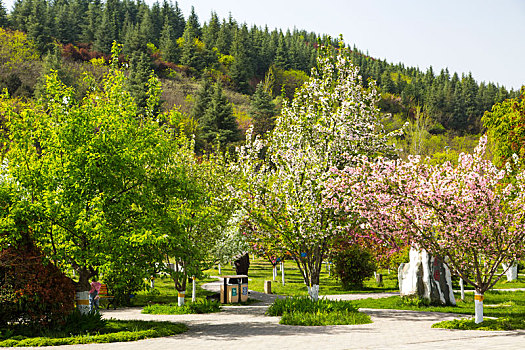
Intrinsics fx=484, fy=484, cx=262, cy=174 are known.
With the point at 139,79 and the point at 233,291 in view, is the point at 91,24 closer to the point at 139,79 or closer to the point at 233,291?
the point at 139,79

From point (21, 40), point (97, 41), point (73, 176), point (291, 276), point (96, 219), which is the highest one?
point (97, 41)

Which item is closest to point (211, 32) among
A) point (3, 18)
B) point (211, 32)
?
point (211, 32)

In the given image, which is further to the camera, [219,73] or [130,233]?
[219,73]

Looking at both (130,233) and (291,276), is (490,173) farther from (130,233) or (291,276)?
(291,276)

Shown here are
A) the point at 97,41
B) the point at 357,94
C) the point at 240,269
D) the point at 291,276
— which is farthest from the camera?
the point at 97,41

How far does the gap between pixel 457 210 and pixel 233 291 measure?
13.1 meters

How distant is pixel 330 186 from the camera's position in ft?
56.2

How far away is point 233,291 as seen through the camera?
2422 cm

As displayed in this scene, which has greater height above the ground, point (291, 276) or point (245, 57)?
point (245, 57)

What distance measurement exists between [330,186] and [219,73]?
8631 centimetres

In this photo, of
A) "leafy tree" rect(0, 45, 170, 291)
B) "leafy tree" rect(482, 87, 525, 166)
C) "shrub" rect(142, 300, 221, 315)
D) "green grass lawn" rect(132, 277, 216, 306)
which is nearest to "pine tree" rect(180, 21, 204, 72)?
"leafy tree" rect(482, 87, 525, 166)

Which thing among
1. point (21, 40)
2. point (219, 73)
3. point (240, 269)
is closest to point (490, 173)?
point (240, 269)

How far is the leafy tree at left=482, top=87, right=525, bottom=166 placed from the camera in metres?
28.3

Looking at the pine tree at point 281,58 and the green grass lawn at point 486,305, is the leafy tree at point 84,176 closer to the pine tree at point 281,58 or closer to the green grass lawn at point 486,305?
the green grass lawn at point 486,305
